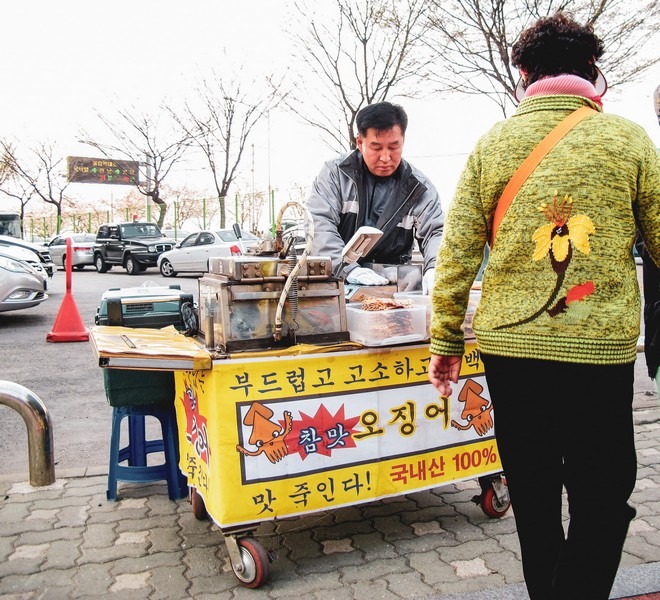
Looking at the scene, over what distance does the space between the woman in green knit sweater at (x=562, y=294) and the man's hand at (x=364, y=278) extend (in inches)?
51.9

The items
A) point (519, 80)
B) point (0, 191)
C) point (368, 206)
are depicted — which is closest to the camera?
point (519, 80)

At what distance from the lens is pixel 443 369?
1962 mm

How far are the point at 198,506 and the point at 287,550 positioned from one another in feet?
1.68

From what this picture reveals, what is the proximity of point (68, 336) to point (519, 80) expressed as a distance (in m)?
7.15

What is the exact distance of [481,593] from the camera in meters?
2.44

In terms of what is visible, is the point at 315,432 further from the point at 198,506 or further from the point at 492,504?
the point at 492,504

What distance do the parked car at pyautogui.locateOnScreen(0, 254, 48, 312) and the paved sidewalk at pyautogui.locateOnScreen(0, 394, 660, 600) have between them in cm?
603

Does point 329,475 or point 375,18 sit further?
point 375,18

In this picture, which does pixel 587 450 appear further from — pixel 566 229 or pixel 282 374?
pixel 282 374

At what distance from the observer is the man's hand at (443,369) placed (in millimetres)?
1940

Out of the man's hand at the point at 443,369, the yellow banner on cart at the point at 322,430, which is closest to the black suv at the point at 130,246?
the yellow banner on cart at the point at 322,430

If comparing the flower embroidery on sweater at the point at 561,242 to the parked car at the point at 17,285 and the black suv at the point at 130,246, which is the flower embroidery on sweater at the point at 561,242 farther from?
the black suv at the point at 130,246

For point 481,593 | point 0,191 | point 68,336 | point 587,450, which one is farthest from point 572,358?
point 0,191

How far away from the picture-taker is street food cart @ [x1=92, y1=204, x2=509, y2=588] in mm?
2531
